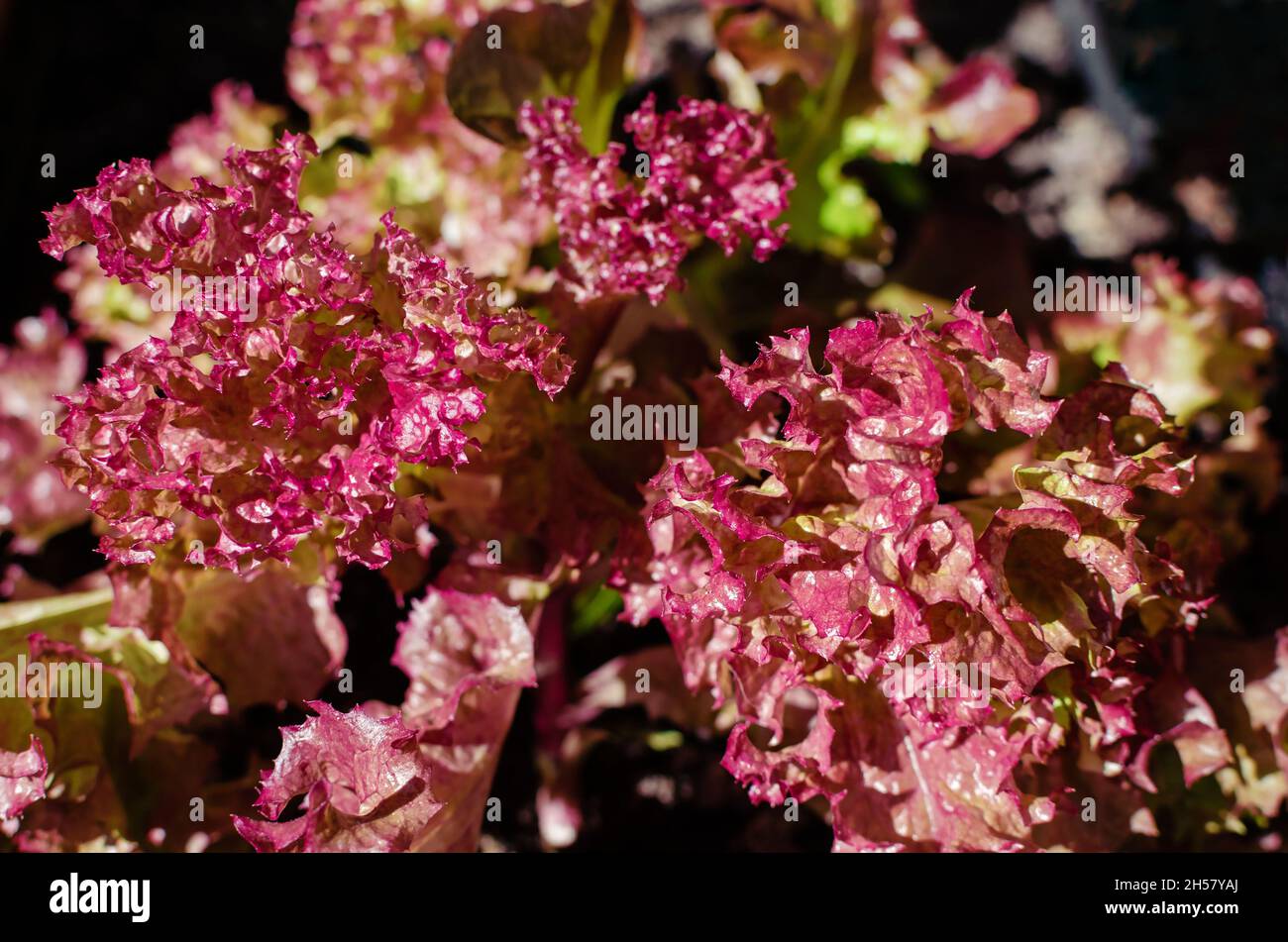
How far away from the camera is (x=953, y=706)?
1.90 ft

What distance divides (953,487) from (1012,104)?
497 millimetres

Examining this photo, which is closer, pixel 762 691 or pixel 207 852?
pixel 762 691

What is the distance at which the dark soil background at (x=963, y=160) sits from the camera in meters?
1.02

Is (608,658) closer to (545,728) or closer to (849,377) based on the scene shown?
(545,728)

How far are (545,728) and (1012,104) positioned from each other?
808 millimetres

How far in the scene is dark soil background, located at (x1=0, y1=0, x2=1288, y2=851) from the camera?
1.02m

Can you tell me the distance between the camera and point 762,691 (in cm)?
62

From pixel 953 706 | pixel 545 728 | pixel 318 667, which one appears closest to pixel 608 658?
pixel 545 728

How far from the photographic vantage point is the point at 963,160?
1169mm
